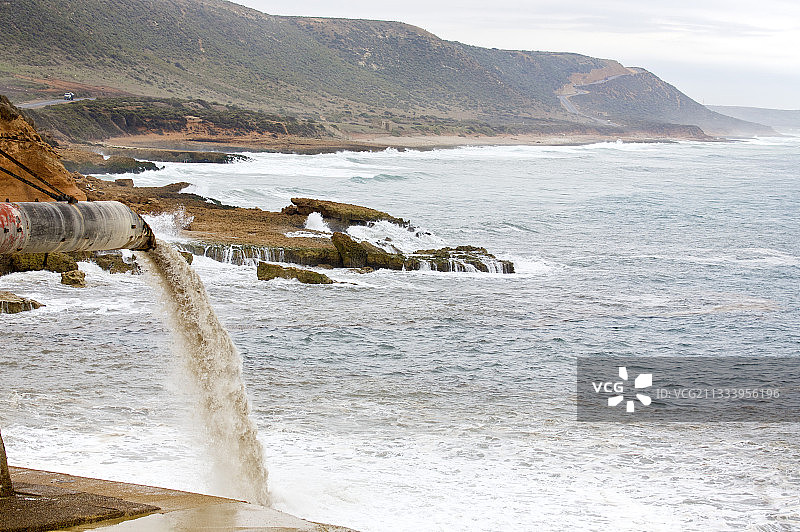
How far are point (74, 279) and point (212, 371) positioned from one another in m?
8.42

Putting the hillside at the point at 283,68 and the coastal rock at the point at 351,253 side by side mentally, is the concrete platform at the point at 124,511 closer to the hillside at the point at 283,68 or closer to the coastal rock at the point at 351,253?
the coastal rock at the point at 351,253

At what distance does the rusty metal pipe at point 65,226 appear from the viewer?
5098 millimetres

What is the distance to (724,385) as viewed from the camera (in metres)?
11.1

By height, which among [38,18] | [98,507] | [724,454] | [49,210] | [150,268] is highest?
[38,18]

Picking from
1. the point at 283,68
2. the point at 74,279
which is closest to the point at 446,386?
the point at 74,279

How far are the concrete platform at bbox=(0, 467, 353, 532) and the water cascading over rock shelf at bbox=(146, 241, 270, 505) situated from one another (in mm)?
1043

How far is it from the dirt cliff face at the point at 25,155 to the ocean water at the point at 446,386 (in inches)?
67.7

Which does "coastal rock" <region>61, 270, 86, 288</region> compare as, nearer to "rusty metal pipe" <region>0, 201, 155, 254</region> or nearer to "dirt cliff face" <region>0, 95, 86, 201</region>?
"dirt cliff face" <region>0, 95, 86, 201</region>

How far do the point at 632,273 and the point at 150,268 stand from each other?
14.1m

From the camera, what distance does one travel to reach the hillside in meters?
76.4

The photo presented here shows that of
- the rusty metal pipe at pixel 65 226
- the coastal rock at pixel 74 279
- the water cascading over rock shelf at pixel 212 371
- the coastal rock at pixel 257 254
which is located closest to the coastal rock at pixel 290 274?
the coastal rock at pixel 257 254

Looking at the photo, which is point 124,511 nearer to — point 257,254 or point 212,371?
point 212,371

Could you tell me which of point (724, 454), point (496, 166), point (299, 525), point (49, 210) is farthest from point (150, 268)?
point (496, 166)

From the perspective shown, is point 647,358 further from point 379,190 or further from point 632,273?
point 379,190
